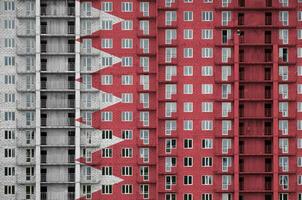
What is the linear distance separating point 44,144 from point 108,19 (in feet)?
66.4

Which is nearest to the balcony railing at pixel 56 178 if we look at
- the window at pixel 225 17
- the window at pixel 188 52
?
the window at pixel 188 52

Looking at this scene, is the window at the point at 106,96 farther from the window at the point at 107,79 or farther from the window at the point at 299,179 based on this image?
the window at the point at 299,179

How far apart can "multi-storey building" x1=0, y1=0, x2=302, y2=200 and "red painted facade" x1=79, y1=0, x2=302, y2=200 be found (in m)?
0.15

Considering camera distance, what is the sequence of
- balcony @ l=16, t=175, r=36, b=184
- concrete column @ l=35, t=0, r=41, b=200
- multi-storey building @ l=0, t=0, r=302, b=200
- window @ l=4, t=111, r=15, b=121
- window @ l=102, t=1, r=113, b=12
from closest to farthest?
concrete column @ l=35, t=0, r=41, b=200
balcony @ l=16, t=175, r=36, b=184
multi-storey building @ l=0, t=0, r=302, b=200
window @ l=4, t=111, r=15, b=121
window @ l=102, t=1, r=113, b=12

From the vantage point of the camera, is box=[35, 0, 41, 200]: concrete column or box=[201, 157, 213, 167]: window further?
box=[201, 157, 213, 167]: window

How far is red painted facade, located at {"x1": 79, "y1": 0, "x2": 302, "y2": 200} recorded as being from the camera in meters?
81.1

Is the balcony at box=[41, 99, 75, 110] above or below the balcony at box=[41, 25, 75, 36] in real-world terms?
below

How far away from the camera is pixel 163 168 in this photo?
81.2 meters

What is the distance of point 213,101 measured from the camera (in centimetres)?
8194

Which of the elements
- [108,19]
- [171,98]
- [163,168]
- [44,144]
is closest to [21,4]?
[108,19]

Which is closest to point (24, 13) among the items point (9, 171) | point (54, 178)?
point (9, 171)

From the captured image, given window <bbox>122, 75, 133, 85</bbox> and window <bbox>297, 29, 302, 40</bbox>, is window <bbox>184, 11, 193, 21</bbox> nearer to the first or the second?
window <bbox>122, 75, 133, 85</bbox>

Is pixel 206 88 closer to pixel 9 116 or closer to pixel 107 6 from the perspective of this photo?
pixel 107 6

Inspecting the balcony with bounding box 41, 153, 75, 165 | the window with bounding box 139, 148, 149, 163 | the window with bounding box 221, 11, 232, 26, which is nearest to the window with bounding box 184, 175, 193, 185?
the window with bounding box 139, 148, 149, 163
